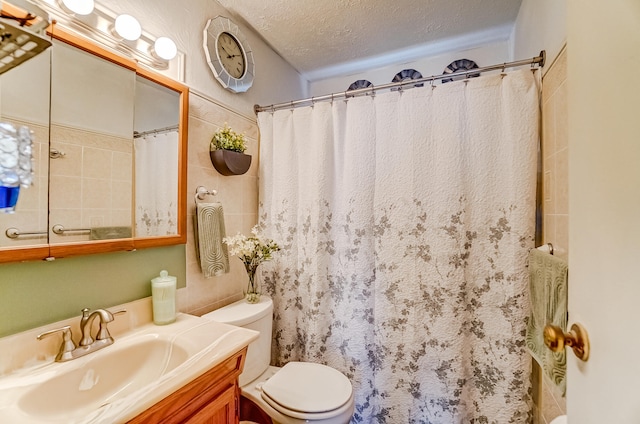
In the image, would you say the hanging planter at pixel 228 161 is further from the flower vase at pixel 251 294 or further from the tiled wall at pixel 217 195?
the flower vase at pixel 251 294

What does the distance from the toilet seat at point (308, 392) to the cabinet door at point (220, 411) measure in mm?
290

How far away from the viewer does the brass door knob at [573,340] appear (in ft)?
1.54

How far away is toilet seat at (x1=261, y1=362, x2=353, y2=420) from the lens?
1.16 m

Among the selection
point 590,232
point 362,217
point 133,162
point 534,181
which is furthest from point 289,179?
point 590,232

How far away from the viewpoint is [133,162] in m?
1.13

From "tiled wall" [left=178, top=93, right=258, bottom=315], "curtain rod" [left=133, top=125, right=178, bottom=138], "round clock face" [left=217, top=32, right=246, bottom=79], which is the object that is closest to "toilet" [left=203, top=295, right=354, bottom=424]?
"tiled wall" [left=178, top=93, right=258, bottom=315]

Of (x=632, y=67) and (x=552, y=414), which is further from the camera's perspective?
(x=552, y=414)

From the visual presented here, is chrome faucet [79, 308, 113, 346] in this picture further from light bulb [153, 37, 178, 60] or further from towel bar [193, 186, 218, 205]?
light bulb [153, 37, 178, 60]

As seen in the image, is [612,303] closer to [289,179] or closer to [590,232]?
[590,232]

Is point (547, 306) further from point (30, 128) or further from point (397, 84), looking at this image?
point (30, 128)

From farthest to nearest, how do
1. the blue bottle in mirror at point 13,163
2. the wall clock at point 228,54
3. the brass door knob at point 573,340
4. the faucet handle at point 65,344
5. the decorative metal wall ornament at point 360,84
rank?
the decorative metal wall ornament at point 360,84
the wall clock at point 228,54
the faucet handle at point 65,344
the blue bottle in mirror at point 13,163
the brass door knob at point 573,340

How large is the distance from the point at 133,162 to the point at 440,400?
186 centimetres

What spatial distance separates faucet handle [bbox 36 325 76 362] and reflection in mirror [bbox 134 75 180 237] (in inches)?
15.6

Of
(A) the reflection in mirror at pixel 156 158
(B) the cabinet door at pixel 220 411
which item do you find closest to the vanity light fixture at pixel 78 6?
A: (A) the reflection in mirror at pixel 156 158
